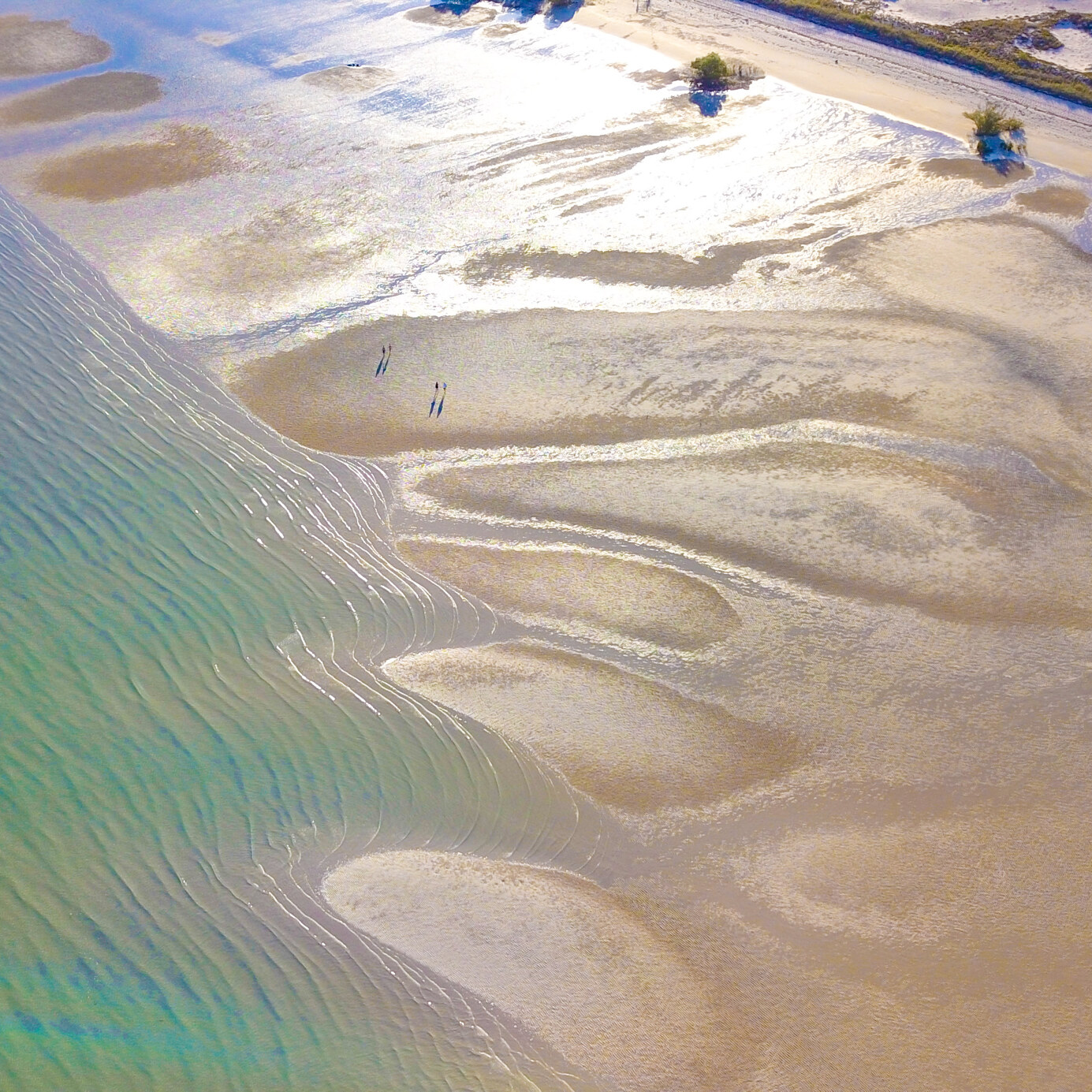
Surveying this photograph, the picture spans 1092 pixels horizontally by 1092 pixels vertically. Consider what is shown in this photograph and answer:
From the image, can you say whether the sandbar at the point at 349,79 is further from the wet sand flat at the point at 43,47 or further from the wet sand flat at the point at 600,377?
the wet sand flat at the point at 600,377

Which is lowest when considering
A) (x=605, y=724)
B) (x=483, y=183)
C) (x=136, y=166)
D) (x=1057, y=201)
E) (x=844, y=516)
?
(x=605, y=724)

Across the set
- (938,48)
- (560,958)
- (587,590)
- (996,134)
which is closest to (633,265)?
(587,590)

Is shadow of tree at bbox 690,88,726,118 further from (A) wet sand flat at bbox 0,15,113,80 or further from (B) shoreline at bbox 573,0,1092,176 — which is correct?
(A) wet sand flat at bbox 0,15,113,80

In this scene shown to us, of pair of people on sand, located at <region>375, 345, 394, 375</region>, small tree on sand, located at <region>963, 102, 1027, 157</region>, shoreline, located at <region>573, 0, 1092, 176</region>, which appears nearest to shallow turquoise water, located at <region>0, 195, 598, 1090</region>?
pair of people on sand, located at <region>375, 345, 394, 375</region>

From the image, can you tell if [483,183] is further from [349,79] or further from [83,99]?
[83,99]

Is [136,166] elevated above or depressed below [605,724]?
above

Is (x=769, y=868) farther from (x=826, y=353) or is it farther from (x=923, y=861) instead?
(x=826, y=353)
